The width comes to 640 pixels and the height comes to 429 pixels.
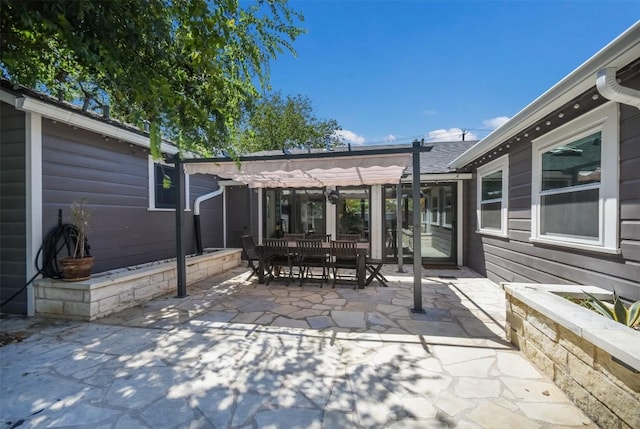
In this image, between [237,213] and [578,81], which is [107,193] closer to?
[237,213]

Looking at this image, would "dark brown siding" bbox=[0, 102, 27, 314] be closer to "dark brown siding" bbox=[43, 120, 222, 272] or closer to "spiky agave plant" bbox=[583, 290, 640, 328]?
"dark brown siding" bbox=[43, 120, 222, 272]

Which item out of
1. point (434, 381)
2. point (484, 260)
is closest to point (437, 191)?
point (484, 260)

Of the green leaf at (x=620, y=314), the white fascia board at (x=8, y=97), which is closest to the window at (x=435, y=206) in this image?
the green leaf at (x=620, y=314)

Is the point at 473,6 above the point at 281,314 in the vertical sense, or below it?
above

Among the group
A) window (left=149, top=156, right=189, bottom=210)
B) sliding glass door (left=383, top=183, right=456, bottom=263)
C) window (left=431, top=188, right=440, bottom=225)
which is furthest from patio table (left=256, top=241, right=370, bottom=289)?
window (left=431, top=188, right=440, bottom=225)

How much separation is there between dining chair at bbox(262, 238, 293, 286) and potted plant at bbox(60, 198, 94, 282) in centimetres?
299

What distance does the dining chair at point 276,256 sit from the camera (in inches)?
243

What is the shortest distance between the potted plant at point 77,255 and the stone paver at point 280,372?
704 millimetres

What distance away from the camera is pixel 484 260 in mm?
6863

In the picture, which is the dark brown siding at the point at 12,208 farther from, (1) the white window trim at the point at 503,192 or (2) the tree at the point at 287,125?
(2) the tree at the point at 287,125

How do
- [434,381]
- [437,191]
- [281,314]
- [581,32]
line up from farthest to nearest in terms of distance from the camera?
[437,191]
[581,32]
[281,314]
[434,381]

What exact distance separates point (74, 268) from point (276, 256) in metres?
3.62

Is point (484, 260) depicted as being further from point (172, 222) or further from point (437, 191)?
point (172, 222)

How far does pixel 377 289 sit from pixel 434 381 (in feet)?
10.8
